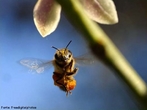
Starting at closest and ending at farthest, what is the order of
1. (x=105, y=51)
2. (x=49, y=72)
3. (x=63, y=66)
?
(x=105, y=51) → (x=63, y=66) → (x=49, y=72)

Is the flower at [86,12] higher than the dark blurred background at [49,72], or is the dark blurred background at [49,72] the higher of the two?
the flower at [86,12]

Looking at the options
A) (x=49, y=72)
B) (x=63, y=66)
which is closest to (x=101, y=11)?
(x=63, y=66)

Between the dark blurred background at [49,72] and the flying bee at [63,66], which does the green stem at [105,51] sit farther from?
the dark blurred background at [49,72]

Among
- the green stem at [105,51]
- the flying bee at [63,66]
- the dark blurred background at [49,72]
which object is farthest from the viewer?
the dark blurred background at [49,72]

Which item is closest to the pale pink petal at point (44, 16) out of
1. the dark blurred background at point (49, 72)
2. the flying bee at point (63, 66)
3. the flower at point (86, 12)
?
the flower at point (86, 12)

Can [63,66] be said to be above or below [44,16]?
below

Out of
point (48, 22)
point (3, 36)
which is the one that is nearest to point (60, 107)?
point (3, 36)

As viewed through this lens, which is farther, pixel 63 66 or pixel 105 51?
pixel 63 66

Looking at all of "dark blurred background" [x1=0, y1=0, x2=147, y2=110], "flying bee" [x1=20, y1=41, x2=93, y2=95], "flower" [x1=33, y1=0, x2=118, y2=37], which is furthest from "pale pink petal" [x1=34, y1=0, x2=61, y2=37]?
"dark blurred background" [x1=0, y1=0, x2=147, y2=110]

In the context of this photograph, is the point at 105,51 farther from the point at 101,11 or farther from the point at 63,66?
the point at 63,66
